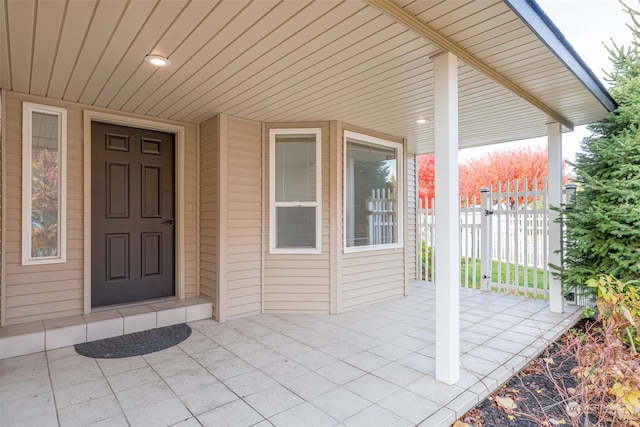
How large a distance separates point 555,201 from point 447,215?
9.29ft

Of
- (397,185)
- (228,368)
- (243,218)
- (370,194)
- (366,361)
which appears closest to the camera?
(228,368)

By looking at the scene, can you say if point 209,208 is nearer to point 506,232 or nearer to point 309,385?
point 309,385

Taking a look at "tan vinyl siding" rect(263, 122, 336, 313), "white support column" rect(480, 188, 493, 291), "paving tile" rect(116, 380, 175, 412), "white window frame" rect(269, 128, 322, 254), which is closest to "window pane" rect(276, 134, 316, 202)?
"white window frame" rect(269, 128, 322, 254)

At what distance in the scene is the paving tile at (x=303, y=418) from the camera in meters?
1.95

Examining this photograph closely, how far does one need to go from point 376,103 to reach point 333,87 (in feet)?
2.18

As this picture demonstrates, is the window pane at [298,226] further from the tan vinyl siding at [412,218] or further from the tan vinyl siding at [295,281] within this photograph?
the tan vinyl siding at [412,218]

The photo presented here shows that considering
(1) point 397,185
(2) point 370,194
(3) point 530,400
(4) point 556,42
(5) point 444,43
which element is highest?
(4) point 556,42

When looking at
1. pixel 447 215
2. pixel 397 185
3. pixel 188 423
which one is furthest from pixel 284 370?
pixel 397 185

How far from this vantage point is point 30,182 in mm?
3215

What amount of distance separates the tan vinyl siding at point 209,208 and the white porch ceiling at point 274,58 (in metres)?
0.26

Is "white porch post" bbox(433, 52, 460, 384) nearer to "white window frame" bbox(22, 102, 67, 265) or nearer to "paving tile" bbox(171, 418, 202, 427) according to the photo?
"paving tile" bbox(171, 418, 202, 427)

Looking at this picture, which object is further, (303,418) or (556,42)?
(556,42)

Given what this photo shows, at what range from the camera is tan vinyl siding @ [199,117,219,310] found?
396 cm

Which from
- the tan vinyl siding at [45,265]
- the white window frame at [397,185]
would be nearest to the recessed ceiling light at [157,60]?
the tan vinyl siding at [45,265]
